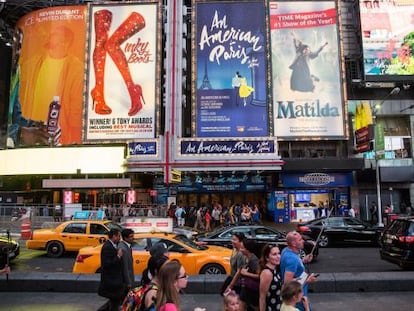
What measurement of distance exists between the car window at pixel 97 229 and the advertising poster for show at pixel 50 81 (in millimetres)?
19244

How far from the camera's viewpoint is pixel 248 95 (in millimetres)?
33500

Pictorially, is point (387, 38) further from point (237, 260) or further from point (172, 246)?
point (237, 260)

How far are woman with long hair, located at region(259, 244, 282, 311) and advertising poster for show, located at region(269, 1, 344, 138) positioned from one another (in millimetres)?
28492

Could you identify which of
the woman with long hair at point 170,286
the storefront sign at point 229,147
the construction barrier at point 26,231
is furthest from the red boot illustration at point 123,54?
the woman with long hair at point 170,286

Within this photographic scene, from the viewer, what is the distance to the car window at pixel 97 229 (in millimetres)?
16625

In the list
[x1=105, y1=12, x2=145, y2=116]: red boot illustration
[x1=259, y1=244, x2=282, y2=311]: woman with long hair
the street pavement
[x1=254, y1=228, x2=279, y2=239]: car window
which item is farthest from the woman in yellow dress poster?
[x1=259, y1=244, x2=282, y2=311]: woman with long hair

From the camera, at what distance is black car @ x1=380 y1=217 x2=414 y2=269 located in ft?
37.4

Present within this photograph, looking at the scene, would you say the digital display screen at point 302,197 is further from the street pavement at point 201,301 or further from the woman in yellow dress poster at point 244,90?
the street pavement at point 201,301

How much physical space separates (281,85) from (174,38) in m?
9.01

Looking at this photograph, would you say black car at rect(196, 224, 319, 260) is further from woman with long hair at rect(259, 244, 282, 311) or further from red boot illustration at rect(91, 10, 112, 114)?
red boot illustration at rect(91, 10, 112, 114)

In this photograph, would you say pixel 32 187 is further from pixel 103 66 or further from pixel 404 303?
pixel 404 303

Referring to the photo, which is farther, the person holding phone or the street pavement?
→ the street pavement

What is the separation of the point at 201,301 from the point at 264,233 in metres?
6.10

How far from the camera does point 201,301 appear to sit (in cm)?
914
